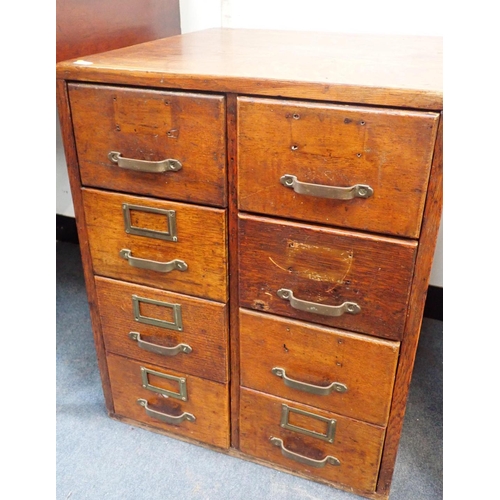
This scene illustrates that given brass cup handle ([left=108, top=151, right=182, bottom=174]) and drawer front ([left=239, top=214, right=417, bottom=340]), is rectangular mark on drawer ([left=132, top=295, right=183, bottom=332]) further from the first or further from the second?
A: brass cup handle ([left=108, top=151, right=182, bottom=174])

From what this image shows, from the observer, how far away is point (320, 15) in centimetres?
138

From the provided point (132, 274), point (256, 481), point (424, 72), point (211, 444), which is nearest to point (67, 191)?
point (132, 274)

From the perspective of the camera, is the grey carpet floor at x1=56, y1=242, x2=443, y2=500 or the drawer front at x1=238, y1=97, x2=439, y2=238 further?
the grey carpet floor at x1=56, y1=242, x2=443, y2=500

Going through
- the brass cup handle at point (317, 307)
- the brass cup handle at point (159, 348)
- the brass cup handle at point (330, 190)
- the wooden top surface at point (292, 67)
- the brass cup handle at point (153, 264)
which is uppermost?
the wooden top surface at point (292, 67)

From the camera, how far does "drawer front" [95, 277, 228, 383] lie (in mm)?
1071

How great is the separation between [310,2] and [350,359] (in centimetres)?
96

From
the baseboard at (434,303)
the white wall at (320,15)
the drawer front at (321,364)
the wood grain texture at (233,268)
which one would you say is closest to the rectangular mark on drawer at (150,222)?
the wood grain texture at (233,268)

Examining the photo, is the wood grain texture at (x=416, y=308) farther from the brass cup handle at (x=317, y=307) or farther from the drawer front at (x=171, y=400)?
the drawer front at (x=171, y=400)

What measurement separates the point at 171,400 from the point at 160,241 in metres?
0.42

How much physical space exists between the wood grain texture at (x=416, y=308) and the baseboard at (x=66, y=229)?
155 centimetres

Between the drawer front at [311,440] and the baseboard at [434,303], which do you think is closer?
the drawer front at [311,440]

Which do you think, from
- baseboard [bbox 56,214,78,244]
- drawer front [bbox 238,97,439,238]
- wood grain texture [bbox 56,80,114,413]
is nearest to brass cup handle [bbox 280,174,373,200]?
drawer front [bbox 238,97,439,238]

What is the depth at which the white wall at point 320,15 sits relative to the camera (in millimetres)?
1309

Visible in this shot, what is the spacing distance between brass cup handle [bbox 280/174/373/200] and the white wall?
2.33 ft
